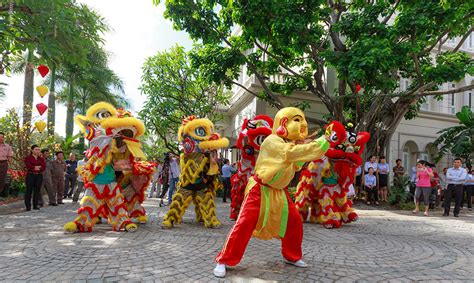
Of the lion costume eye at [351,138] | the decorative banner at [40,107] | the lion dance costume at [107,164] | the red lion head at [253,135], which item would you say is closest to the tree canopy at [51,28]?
the lion dance costume at [107,164]

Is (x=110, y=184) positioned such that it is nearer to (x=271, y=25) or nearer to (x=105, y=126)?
(x=105, y=126)

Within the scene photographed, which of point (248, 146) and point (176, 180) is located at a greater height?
point (248, 146)

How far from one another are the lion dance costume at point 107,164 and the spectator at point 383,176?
9.37m

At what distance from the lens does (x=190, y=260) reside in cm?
448

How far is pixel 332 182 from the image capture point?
755 centimetres

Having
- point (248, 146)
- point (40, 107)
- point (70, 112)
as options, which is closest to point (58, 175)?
point (40, 107)

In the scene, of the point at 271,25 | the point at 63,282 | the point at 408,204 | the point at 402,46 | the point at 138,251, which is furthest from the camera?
the point at 408,204

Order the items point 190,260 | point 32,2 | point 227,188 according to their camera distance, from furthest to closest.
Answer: point 227,188 < point 32,2 < point 190,260

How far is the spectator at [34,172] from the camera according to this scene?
8867 mm

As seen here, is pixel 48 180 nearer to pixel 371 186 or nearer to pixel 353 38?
pixel 353 38

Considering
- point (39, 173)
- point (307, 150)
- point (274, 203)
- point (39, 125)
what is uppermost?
point (39, 125)

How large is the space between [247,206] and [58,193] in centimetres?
881

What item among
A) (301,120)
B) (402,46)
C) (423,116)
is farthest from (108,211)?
(423,116)

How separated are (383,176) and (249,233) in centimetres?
1046
